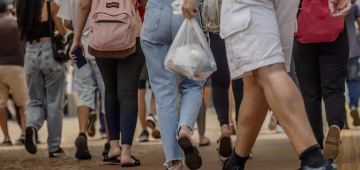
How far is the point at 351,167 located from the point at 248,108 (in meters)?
1.36

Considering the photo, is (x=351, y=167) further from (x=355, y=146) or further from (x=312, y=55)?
(x=355, y=146)

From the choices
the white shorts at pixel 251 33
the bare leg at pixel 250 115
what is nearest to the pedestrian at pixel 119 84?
the bare leg at pixel 250 115

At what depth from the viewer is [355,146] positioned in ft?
25.1

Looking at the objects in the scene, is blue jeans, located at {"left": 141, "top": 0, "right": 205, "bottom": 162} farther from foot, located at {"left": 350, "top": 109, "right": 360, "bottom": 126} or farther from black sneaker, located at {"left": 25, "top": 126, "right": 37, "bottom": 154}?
foot, located at {"left": 350, "top": 109, "right": 360, "bottom": 126}

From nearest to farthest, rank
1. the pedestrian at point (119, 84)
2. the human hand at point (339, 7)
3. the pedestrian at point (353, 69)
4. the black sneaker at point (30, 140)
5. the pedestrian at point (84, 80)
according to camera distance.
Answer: the human hand at point (339, 7)
the pedestrian at point (119, 84)
the pedestrian at point (84, 80)
the black sneaker at point (30, 140)
the pedestrian at point (353, 69)

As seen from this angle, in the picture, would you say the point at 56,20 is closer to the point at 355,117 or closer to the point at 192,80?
the point at 192,80

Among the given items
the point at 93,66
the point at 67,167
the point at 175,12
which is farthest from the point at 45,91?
the point at 175,12

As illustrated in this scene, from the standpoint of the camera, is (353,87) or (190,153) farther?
(353,87)

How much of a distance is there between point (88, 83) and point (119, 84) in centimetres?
185

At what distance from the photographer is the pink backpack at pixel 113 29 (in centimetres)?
595

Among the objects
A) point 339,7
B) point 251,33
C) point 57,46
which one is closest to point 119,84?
point 57,46

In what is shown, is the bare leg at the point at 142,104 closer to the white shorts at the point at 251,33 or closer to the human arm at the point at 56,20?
the human arm at the point at 56,20

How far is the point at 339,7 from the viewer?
4188 millimetres

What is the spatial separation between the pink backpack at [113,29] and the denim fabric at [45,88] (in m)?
1.99
